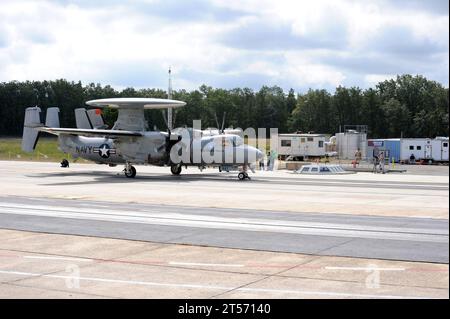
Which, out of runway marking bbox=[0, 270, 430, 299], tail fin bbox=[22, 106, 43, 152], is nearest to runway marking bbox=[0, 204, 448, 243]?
runway marking bbox=[0, 270, 430, 299]

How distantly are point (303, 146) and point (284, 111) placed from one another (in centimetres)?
8830

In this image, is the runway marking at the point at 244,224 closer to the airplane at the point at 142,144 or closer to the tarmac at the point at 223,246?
the tarmac at the point at 223,246

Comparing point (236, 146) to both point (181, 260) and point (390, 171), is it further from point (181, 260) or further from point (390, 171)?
point (181, 260)

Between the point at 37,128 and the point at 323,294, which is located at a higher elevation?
the point at 37,128

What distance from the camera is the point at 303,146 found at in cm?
6556

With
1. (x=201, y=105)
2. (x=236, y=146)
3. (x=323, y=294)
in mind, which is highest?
(x=201, y=105)

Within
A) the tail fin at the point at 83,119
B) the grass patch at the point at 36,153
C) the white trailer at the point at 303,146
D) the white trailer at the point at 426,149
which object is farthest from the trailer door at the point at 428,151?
the grass patch at the point at 36,153

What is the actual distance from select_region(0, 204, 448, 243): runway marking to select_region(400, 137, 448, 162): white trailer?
4766 cm

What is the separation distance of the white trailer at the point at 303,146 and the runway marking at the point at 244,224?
149ft

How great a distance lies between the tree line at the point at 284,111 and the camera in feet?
391

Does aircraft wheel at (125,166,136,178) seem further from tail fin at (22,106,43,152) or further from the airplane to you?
tail fin at (22,106,43,152)
